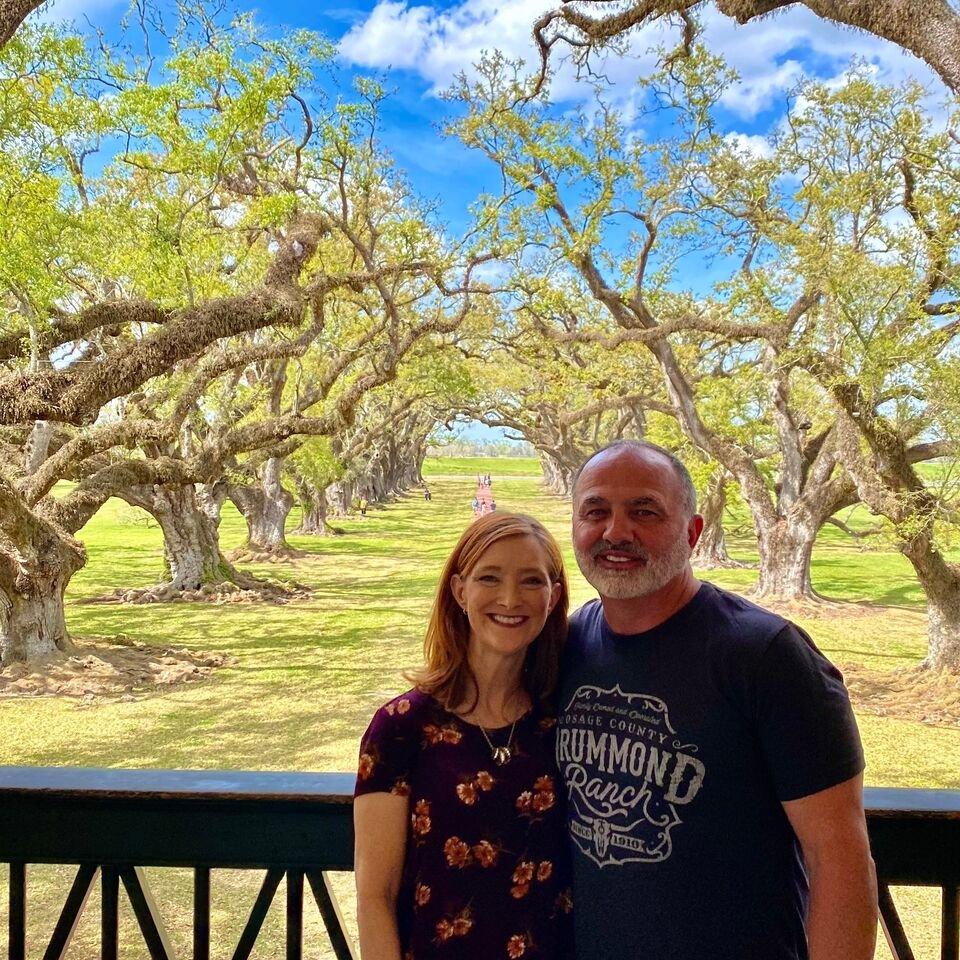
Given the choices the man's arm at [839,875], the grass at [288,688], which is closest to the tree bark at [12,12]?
the grass at [288,688]

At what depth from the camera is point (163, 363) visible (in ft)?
14.3

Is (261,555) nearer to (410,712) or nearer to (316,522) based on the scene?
(316,522)

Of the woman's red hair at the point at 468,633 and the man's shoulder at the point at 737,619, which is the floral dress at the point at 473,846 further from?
the man's shoulder at the point at 737,619

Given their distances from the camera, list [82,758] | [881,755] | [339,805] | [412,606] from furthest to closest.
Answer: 1. [412,606]
2. [881,755]
3. [82,758]
4. [339,805]

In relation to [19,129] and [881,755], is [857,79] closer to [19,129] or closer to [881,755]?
[881,755]

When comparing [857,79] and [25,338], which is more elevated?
[857,79]

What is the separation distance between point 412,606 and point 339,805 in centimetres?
948

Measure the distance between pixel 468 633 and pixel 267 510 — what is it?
44.3 ft

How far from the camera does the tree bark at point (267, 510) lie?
14.0 metres

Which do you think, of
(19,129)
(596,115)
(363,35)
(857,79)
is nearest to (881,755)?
(857,79)

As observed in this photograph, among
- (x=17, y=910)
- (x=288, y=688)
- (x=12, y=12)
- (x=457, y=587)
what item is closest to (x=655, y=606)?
(x=457, y=587)

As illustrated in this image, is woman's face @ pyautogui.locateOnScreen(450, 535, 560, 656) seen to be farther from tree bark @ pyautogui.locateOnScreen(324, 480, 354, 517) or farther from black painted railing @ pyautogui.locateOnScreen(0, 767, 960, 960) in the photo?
tree bark @ pyautogui.locateOnScreen(324, 480, 354, 517)

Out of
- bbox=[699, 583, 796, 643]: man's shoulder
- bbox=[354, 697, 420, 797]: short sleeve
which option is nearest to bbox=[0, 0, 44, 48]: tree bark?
bbox=[354, 697, 420, 797]: short sleeve

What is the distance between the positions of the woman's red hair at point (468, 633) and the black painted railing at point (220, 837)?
0.20 meters
